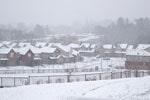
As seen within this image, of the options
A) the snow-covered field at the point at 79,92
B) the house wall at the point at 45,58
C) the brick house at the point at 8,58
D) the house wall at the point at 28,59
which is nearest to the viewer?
the snow-covered field at the point at 79,92

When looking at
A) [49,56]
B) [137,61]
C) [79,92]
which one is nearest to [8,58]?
[49,56]

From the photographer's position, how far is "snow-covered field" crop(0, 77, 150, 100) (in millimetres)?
15225

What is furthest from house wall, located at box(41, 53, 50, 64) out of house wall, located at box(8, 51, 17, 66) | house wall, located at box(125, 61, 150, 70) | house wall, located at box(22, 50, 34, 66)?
house wall, located at box(125, 61, 150, 70)

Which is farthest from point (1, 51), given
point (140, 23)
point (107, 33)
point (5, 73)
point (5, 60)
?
point (140, 23)

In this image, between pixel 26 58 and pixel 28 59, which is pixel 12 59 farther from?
pixel 28 59

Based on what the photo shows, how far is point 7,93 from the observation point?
1697 cm

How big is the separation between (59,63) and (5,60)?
13120 millimetres

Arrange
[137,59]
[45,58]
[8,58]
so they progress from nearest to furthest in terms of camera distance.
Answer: [137,59], [8,58], [45,58]

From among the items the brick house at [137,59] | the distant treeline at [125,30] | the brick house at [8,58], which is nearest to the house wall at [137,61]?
the brick house at [137,59]

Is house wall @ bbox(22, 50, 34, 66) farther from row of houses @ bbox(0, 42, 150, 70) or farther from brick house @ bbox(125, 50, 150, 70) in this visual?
brick house @ bbox(125, 50, 150, 70)

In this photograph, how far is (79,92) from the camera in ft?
54.8

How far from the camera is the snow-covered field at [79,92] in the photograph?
50.0ft

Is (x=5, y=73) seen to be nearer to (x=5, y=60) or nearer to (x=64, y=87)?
(x=5, y=60)

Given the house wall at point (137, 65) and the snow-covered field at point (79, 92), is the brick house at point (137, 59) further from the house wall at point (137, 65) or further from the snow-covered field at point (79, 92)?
the snow-covered field at point (79, 92)
